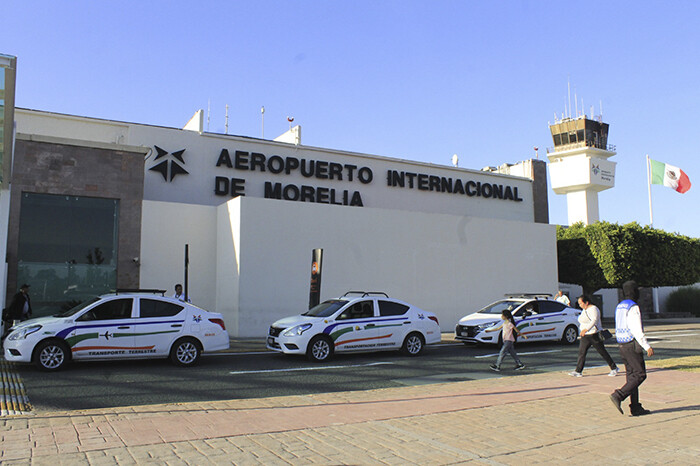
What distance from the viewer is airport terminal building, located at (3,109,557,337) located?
19.0 meters

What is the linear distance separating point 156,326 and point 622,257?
26.1 metres

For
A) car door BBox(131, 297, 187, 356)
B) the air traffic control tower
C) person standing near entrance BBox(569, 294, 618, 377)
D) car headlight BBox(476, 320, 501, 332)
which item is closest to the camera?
person standing near entrance BBox(569, 294, 618, 377)

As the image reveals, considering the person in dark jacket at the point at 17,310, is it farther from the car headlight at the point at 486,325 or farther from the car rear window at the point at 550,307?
the car rear window at the point at 550,307

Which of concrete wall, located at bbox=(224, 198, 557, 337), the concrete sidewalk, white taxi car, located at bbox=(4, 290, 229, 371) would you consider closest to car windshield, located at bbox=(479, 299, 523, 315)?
concrete wall, located at bbox=(224, 198, 557, 337)

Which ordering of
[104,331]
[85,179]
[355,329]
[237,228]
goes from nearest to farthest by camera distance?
1. [104,331]
2. [355,329]
3. [85,179]
4. [237,228]

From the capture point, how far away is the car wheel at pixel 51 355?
36.6 feet

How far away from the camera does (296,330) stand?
44.7 ft

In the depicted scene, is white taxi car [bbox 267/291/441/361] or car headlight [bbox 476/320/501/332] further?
car headlight [bbox 476/320/501/332]

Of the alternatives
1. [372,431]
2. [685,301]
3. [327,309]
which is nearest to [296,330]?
[327,309]

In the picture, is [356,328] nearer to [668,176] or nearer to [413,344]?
[413,344]

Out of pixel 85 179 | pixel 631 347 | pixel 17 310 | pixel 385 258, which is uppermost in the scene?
pixel 85 179

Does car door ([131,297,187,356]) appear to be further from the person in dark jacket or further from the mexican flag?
the mexican flag

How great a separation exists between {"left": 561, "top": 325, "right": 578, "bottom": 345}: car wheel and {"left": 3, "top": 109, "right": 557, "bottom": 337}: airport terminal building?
7.11 metres

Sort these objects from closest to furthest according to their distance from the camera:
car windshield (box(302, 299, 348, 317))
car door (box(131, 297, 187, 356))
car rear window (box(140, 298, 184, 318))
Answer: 1. car door (box(131, 297, 187, 356))
2. car rear window (box(140, 298, 184, 318))
3. car windshield (box(302, 299, 348, 317))
